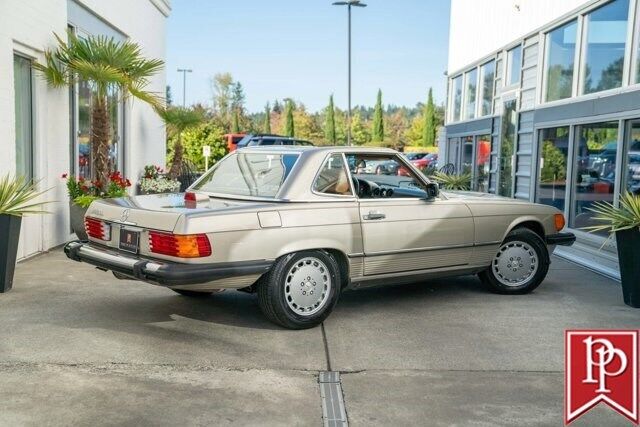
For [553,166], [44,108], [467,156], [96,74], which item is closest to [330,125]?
[467,156]

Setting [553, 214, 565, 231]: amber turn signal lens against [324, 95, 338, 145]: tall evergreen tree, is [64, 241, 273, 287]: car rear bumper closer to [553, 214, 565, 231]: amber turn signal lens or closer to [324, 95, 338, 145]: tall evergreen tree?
[553, 214, 565, 231]: amber turn signal lens

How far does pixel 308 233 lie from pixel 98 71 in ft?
16.8

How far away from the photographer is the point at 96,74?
9.24 metres

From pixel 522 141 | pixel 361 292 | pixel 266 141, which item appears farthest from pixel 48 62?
pixel 266 141

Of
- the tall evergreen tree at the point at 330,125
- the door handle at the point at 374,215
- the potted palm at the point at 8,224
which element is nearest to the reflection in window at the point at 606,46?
the door handle at the point at 374,215

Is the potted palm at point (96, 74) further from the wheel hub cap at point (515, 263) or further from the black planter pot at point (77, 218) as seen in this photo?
the wheel hub cap at point (515, 263)

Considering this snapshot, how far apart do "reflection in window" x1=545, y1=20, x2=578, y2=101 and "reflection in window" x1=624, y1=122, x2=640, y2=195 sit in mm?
2245

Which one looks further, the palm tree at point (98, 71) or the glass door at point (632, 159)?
the palm tree at point (98, 71)

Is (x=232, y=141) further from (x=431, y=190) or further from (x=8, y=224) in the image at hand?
(x=431, y=190)

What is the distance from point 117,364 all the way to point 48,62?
18.2 ft

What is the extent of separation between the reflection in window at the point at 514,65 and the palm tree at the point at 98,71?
6.84 metres

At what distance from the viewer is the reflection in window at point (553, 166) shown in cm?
1056

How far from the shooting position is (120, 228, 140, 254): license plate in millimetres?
5352

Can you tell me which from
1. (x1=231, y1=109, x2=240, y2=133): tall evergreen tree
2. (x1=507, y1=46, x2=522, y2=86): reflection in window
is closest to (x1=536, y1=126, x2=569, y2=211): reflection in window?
(x1=507, y1=46, x2=522, y2=86): reflection in window
